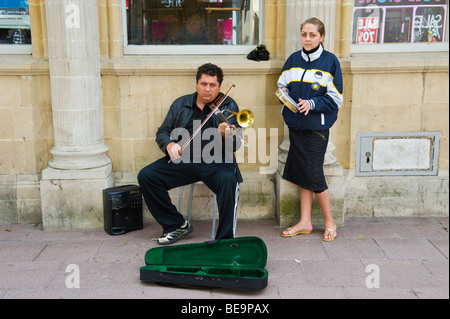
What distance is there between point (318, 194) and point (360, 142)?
0.83m

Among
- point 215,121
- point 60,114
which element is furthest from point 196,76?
point 60,114

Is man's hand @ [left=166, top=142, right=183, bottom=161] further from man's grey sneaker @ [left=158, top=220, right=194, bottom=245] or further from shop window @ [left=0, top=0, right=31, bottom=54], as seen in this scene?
shop window @ [left=0, top=0, right=31, bottom=54]

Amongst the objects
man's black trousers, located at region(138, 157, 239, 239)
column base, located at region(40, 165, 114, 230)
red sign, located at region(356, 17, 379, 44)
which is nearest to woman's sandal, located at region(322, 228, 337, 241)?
man's black trousers, located at region(138, 157, 239, 239)

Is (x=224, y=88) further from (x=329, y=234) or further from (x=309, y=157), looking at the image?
(x=329, y=234)

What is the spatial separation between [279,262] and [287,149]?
4.11 ft

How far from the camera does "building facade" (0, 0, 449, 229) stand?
488 cm

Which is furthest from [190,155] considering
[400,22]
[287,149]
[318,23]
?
[400,22]

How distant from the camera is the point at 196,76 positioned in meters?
4.71

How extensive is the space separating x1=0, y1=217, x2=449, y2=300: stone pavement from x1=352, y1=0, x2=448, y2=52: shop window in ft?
5.84

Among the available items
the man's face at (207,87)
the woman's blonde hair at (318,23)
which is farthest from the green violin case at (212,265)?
the woman's blonde hair at (318,23)
